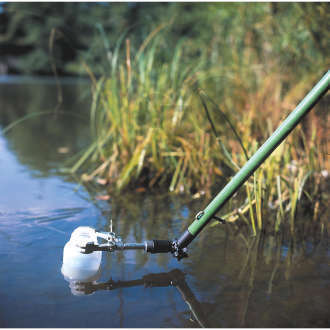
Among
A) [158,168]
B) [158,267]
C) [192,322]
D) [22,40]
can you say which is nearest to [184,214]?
[158,168]

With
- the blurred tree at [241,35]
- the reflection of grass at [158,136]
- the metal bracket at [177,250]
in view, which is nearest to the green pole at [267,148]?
the metal bracket at [177,250]

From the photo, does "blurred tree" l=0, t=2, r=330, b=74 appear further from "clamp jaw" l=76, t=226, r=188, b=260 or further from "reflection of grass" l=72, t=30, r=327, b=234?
"clamp jaw" l=76, t=226, r=188, b=260

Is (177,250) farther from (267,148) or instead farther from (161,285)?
(267,148)

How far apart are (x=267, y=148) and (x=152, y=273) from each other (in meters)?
0.81

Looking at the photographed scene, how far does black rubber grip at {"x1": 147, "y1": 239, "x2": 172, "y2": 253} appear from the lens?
6.66 feet

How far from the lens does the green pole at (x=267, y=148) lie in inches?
70.7

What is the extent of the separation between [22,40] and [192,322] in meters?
41.6

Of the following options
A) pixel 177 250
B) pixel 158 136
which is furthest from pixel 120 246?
pixel 158 136

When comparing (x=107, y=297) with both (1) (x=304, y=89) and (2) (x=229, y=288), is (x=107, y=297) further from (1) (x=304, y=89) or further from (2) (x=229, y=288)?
(1) (x=304, y=89)

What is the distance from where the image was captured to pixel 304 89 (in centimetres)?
507

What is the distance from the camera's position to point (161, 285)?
6.73 ft

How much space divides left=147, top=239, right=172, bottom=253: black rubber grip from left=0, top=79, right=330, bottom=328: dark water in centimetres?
15

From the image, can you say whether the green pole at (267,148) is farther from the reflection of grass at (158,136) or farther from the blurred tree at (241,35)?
the blurred tree at (241,35)

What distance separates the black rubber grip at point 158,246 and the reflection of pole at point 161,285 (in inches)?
5.9
